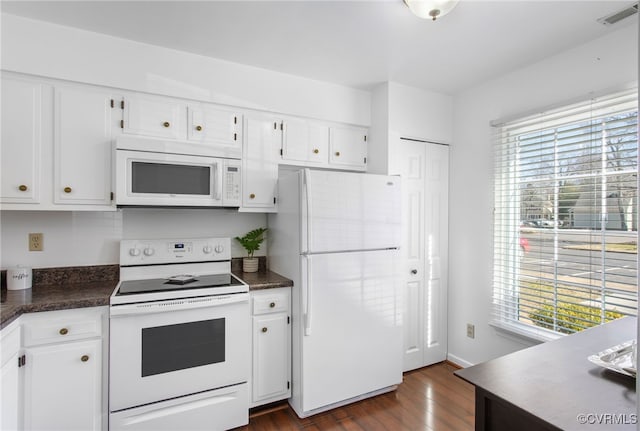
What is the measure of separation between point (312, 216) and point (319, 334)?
81 cm

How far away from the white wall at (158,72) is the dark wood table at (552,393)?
2.21 metres

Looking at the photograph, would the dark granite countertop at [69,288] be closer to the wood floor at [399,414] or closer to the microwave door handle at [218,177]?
the microwave door handle at [218,177]

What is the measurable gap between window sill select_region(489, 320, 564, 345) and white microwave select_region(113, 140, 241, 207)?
228 centimetres

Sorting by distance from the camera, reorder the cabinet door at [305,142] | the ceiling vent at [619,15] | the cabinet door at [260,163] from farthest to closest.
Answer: the cabinet door at [305,142] → the cabinet door at [260,163] → the ceiling vent at [619,15]

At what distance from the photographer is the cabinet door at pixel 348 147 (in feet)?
9.43

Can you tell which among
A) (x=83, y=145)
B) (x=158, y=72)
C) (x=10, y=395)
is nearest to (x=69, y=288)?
(x=10, y=395)

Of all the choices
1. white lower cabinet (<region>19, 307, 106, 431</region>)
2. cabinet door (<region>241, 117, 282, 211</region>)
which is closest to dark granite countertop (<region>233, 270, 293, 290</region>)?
cabinet door (<region>241, 117, 282, 211</region>)

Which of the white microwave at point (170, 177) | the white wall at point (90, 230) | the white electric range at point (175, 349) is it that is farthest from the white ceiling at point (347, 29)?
the white electric range at point (175, 349)

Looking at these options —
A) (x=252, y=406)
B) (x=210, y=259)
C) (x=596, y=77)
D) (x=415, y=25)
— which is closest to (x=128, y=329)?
(x=210, y=259)

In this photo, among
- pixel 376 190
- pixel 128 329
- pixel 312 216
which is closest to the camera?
pixel 128 329

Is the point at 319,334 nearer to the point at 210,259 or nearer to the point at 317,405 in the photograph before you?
the point at 317,405

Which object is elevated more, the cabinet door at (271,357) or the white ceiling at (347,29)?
the white ceiling at (347,29)

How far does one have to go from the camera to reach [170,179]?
7.28 ft

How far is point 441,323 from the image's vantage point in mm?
3164
